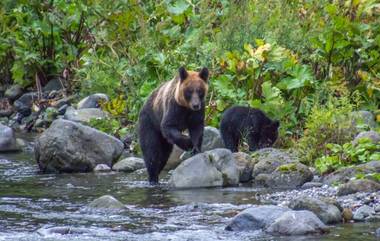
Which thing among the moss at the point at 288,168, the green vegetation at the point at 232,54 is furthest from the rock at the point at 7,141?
the moss at the point at 288,168

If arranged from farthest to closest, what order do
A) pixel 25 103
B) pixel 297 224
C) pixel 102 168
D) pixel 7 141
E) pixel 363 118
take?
pixel 25 103
pixel 7 141
pixel 102 168
pixel 363 118
pixel 297 224

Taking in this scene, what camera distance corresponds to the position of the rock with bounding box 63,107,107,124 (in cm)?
1568

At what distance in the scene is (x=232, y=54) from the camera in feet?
44.8

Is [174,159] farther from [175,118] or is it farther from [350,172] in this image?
[350,172]

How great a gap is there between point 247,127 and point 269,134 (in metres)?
0.30

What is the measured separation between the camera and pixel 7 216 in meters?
9.38

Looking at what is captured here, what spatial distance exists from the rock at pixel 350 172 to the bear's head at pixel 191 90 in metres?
1.69

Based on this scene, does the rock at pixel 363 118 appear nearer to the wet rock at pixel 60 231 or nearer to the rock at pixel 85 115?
the rock at pixel 85 115

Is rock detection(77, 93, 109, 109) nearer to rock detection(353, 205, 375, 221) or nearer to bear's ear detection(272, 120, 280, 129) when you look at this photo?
bear's ear detection(272, 120, 280, 129)

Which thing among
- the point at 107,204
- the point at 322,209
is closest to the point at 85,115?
the point at 107,204

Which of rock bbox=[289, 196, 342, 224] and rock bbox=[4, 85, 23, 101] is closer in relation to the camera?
rock bbox=[289, 196, 342, 224]

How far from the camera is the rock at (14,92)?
1895 cm

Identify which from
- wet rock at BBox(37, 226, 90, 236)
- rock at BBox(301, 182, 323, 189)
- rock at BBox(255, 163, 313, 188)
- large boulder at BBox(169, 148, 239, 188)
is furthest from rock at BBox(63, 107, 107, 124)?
wet rock at BBox(37, 226, 90, 236)

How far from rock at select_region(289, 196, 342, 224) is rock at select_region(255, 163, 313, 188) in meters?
2.05
